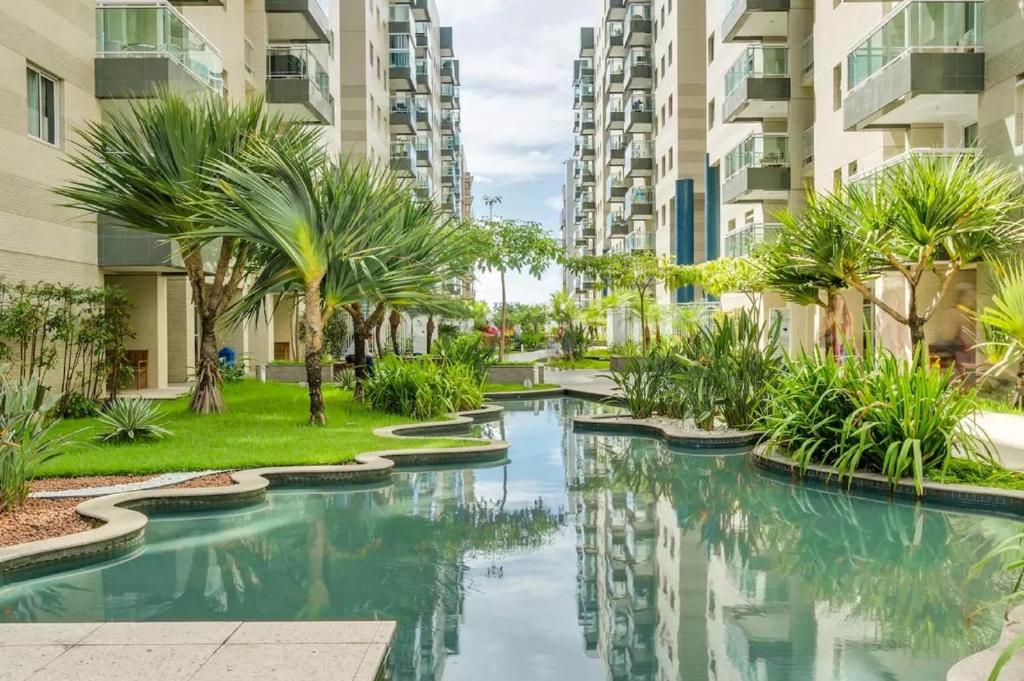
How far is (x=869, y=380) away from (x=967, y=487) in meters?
1.68

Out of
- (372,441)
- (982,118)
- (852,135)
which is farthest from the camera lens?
(852,135)

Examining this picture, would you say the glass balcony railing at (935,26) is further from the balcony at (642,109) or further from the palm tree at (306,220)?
the balcony at (642,109)

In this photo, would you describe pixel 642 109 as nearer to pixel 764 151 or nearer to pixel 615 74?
pixel 615 74

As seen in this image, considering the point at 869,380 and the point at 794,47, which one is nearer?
the point at 869,380

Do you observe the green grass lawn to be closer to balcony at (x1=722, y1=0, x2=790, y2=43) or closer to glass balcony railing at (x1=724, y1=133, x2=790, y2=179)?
glass balcony railing at (x1=724, y1=133, x2=790, y2=179)

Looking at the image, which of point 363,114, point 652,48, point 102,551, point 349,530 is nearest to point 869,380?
point 349,530

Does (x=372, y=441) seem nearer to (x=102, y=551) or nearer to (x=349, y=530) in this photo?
(x=349, y=530)

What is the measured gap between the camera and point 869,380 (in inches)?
436

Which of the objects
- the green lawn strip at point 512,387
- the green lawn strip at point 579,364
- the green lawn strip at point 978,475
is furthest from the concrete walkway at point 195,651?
the green lawn strip at point 579,364

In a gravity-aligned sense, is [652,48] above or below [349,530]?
above

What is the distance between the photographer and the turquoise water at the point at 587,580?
5633 millimetres

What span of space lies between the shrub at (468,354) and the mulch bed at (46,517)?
1122 centimetres

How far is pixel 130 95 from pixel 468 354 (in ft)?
30.5

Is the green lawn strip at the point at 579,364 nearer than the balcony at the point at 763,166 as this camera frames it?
No
